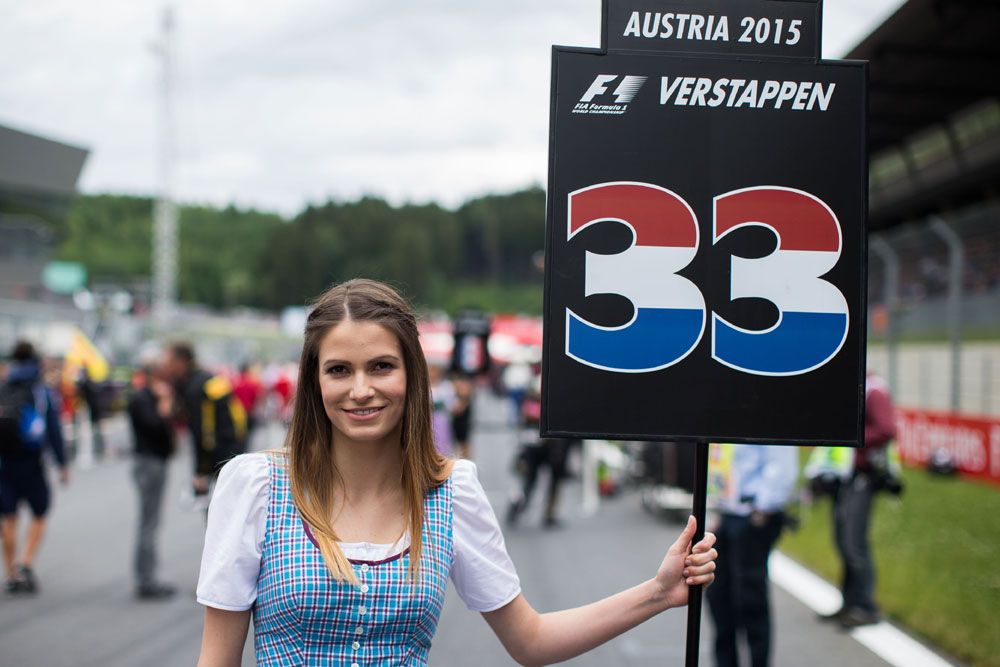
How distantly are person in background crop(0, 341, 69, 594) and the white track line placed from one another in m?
5.84

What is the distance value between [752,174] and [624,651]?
4.57 meters

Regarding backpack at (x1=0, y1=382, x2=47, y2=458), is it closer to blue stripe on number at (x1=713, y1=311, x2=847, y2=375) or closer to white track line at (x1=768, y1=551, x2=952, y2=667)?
white track line at (x1=768, y1=551, x2=952, y2=667)

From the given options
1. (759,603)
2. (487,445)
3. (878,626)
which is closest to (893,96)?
(487,445)

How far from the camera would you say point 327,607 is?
2143mm

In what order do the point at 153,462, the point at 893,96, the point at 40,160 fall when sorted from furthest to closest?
1. the point at 893,96
2. the point at 40,160
3. the point at 153,462

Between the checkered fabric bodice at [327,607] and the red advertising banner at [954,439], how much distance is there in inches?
503

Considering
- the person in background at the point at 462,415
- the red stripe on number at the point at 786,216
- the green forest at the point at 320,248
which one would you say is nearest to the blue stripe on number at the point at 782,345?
the red stripe on number at the point at 786,216

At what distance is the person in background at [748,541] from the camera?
535 cm

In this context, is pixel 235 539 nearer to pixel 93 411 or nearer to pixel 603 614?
pixel 603 614

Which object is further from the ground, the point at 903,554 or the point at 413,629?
the point at 413,629

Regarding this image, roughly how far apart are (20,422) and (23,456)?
28cm

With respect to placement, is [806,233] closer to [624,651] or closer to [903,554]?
[624,651]

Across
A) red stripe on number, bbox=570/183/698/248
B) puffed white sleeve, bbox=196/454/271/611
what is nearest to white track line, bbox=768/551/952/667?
red stripe on number, bbox=570/183/698/248

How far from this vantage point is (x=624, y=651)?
643 centimetres
